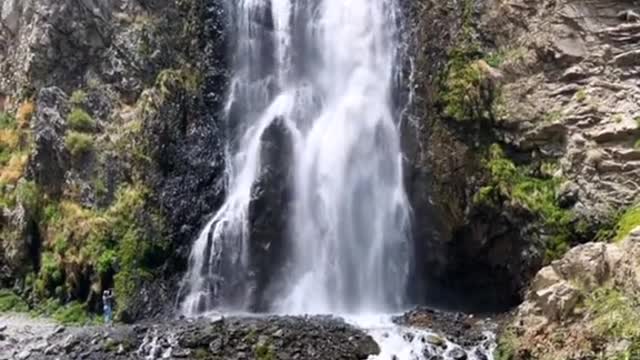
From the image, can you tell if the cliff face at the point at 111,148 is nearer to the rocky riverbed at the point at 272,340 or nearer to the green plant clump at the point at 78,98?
the green plant clump at the point at 78,98

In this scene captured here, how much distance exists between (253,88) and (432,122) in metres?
5.29

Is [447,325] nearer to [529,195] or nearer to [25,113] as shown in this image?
[529,195]

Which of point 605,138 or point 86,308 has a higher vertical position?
point 605,138

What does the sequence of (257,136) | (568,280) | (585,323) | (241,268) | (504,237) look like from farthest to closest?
(257,136) < (241,268) < (504,237) < (568,280) < (585,323)

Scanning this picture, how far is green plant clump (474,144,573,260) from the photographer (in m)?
15.6

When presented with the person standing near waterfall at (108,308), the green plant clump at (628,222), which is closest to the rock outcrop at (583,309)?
the green plant clump at (628,222)

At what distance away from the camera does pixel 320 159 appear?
19078mm

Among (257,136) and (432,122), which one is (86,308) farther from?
(432,122)

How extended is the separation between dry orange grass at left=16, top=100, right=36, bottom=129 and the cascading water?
652cm

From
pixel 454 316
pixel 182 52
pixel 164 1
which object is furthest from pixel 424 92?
pixel 164 1

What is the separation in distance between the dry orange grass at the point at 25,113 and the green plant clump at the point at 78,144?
9.21 feet

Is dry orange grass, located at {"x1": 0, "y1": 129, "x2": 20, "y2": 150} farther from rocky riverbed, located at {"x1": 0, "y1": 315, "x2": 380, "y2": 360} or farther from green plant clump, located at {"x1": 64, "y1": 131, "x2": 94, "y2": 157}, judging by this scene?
rocky riverbed, located at {"x1": 0, "y1": 315, "x2": 380, "y2": 360}

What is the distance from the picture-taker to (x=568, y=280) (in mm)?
12516

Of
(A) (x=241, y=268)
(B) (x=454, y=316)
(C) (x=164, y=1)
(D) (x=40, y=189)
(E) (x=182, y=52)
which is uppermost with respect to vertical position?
(C) (x=164, y=1)
